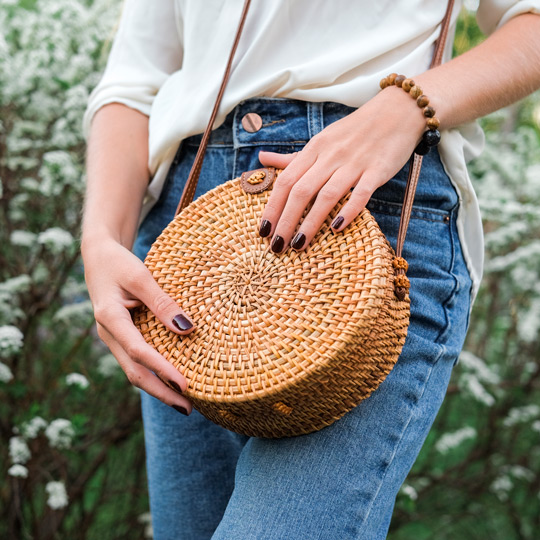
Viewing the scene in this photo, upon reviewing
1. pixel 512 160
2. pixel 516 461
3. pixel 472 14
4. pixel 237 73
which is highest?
pixel 237 73

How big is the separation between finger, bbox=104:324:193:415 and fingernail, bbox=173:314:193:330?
0.10 m

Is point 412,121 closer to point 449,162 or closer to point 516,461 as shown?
point 449,162

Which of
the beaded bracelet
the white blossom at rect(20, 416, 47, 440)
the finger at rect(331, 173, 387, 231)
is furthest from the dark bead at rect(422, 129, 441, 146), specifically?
the white blossom at rect(20, 416, 47, 440)

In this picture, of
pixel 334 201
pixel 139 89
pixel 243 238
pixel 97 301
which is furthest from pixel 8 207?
pixel 334 201

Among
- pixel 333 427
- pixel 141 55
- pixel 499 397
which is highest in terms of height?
pixel 141 55

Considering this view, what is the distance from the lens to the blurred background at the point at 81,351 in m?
2.16

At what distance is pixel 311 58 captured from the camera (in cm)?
108

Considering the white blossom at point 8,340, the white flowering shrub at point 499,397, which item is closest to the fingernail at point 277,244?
the white blossom at point 8,340

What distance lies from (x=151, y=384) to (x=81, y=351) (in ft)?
7.21

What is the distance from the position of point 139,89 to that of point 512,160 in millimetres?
2220

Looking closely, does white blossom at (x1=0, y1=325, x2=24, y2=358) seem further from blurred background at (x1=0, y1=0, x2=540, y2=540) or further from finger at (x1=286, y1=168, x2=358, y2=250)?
finger at (x1=286, y1=168, x2=358, y2=250)

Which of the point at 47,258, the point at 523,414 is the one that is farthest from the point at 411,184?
the point at 523,414

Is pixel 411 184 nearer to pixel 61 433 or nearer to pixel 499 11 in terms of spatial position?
pixel 499 11

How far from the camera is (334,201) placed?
896 mm
